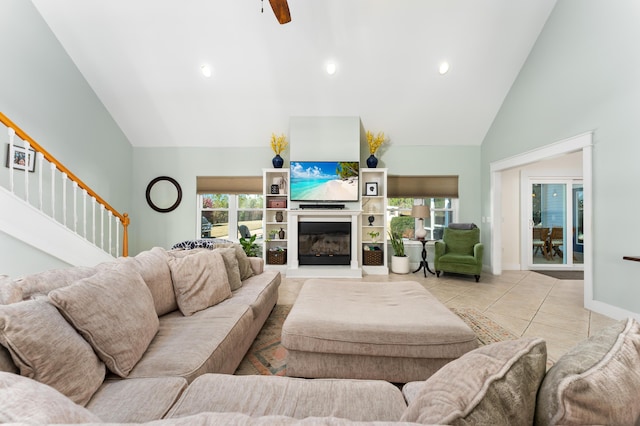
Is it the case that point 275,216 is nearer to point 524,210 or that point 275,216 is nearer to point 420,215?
point 420,215

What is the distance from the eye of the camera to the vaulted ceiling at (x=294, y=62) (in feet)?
12.1

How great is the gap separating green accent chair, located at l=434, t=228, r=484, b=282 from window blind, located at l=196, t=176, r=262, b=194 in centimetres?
358

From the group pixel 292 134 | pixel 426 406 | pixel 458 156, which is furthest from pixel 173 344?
pixel 458 156

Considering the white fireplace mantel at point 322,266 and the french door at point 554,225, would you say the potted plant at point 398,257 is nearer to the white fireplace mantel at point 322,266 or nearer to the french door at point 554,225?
the white fireplace mantel at point 322,266

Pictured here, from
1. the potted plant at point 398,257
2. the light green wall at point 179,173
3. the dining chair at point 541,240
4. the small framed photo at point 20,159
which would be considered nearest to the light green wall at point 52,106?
the small framed photo at point 20,159

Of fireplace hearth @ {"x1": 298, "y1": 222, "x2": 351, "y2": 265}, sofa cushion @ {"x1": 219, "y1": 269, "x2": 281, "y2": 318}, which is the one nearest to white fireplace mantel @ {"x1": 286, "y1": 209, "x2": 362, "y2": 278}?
fireplace hearth @ {"x1": 298, "y1": 222, "x2": 351, "y2": 265}

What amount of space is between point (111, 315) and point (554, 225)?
719 cm

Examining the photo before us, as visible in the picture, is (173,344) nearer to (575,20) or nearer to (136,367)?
(136,367)

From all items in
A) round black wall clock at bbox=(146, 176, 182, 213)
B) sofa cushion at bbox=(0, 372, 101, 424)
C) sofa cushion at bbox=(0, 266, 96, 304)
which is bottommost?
sofa cushion at bbox=(0, 372, 101, 424)

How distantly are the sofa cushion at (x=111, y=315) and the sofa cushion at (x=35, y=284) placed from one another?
0.22 m

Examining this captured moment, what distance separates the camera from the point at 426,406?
63 cm

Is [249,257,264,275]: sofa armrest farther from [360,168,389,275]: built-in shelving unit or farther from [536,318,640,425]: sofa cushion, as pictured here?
[536,318,640,425]: sofa cushion

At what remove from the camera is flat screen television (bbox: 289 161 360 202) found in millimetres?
4918

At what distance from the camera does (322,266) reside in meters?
4.94
